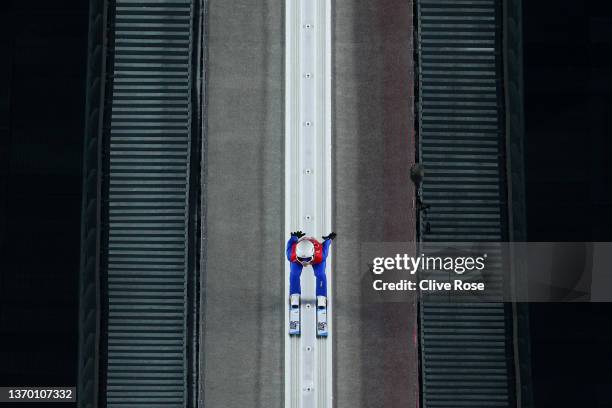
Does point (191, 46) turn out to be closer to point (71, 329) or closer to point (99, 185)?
point (99, 185)

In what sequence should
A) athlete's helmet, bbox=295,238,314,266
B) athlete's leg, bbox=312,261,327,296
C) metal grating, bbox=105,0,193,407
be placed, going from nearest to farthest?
metal grating, bbox=105,0,193,407, athlete's helmet, bbox=295,238,314,266, athlete's leg, bbox=312,261,327,296

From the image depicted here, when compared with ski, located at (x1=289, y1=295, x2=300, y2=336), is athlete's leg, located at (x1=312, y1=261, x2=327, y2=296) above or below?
above

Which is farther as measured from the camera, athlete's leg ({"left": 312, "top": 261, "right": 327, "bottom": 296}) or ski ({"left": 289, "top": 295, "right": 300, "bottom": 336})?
ski ({"left": 289, "top": 295, "right": 300, "bottom": 336})

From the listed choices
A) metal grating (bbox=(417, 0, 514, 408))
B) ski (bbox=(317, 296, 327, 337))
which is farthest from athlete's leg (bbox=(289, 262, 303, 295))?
metal grating (bbox=(417, 0, 514, 408))

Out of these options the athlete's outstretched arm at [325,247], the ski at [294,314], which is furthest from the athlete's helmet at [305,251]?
the ski at [294,314]

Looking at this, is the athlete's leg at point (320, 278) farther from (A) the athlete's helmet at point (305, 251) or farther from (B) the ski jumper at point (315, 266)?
(A) the athlete's helmet at point (305, 251)

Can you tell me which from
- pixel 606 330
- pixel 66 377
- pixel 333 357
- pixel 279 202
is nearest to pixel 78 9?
pixel 279 202

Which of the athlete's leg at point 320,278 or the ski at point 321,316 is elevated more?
the athlete's leg at point 320,278

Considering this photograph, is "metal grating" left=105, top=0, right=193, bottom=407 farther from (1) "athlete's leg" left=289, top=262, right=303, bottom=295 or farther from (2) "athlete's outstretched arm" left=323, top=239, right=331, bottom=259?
(2) "athlete's outstretched arm" left=323, top=239, right=331, bottom=259
